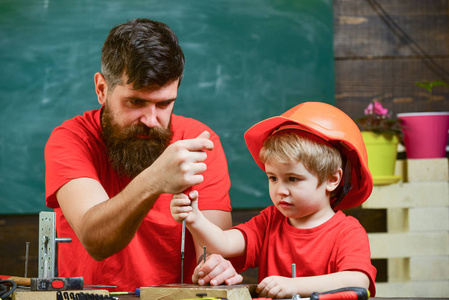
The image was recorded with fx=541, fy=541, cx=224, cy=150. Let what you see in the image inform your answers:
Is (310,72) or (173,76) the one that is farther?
(310,72)

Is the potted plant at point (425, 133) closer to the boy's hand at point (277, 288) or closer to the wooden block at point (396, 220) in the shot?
the wooden block at point (396, 220)

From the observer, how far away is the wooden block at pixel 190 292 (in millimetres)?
1082

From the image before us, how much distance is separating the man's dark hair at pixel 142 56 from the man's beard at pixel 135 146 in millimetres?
154

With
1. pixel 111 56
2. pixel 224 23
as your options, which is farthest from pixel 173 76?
pixel 224 23

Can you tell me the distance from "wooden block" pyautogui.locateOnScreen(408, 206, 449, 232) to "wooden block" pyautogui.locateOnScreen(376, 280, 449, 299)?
0.86 ft

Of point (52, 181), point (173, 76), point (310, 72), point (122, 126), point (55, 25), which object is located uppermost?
point (55, 25)

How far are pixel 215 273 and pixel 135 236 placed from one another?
574 millimetres

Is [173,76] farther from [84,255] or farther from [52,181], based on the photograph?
[84,255]

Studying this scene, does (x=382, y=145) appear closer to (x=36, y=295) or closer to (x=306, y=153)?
(x=306, y=153)

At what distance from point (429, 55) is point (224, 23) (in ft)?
3.74

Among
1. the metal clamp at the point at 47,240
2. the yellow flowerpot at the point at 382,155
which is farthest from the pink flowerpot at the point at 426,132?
the metal clamp at the point at 47,240

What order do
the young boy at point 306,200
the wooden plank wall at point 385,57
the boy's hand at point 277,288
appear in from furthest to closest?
1. the wooden plank wall at point 385,57
2. the young boy at point 306,200
3. the boy's hand at point 277,288

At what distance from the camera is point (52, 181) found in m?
1.71

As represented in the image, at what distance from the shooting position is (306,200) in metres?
1.42
